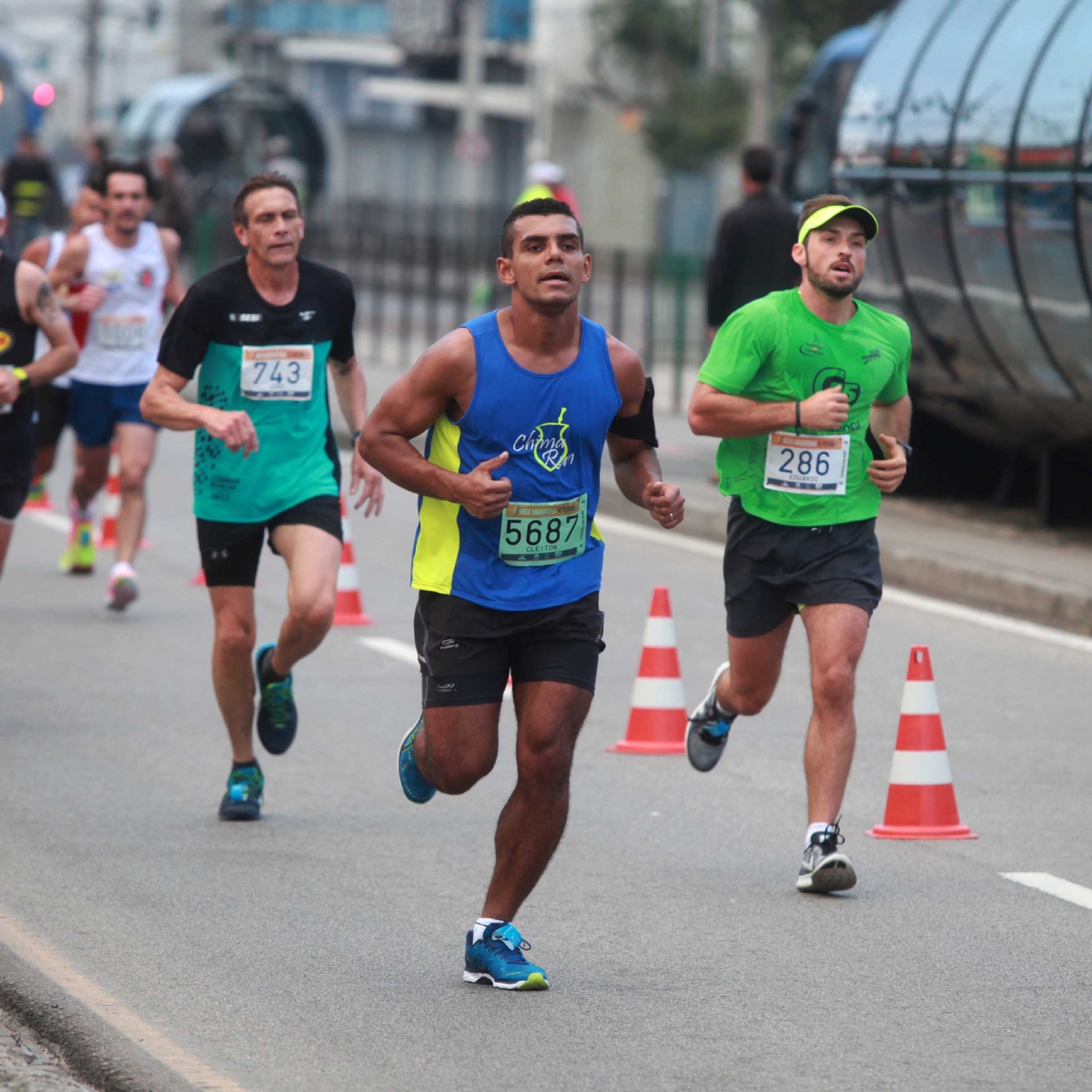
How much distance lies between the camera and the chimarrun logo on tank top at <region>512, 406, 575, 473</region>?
5438 millimetres

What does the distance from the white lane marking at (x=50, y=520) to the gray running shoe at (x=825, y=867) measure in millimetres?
8708

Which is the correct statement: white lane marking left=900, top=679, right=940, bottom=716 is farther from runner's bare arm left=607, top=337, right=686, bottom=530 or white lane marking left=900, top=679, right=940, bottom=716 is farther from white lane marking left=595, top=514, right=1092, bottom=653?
white lane marking left=595, top=514, right=1092, bottom=653

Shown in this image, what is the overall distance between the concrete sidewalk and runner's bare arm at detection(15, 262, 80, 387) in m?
3.28

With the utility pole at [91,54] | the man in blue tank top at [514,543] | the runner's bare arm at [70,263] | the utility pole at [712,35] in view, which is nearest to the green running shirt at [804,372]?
the man in blue tank top at [514,543]

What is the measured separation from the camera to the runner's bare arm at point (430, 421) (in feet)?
17.4

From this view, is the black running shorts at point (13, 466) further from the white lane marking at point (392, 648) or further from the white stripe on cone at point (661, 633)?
the white stripe on cone at point (661, 633)

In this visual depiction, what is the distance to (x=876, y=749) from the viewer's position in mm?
8695

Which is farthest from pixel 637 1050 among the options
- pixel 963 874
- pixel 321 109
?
pixel 321 109

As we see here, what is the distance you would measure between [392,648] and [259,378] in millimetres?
3440

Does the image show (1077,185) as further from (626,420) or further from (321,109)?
(321,109)

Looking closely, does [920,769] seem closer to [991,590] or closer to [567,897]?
Result: [567,897]

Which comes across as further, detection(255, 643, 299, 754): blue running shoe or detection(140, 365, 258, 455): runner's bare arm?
detection(255, 643, 299, 754): blue running shoe

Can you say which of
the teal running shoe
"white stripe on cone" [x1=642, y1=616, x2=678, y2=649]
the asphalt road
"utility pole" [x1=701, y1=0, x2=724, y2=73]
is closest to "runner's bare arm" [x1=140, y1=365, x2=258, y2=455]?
the teal running shoe

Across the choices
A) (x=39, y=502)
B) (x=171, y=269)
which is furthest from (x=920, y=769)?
(x=39, y=502)
